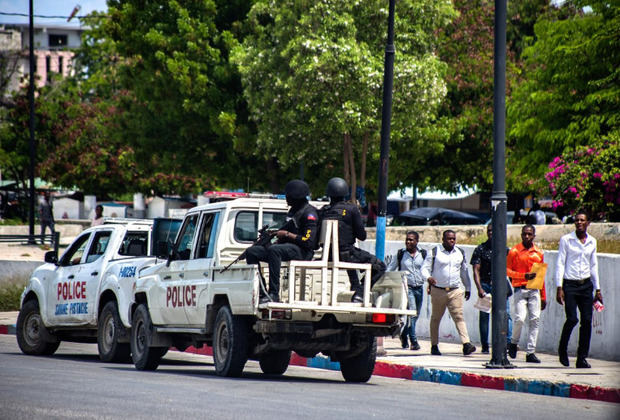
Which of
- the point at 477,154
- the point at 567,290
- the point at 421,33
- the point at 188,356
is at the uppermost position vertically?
the point at 421,33

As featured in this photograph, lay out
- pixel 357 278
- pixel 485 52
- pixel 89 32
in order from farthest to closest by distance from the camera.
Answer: pixel 89 32 → pixel 485 52 → pixel 357 278

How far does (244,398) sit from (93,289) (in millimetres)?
6371

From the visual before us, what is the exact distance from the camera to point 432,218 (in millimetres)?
45938

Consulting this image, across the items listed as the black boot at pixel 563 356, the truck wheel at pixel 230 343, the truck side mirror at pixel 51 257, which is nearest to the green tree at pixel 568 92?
the black boot at pixel 563 356

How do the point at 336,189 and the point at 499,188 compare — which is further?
A: the point at 499,188

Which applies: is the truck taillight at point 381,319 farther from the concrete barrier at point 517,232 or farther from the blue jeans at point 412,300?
the concrete barrier at point 517,232

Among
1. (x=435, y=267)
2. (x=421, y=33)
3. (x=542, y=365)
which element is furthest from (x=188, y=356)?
(x=421, y=33)

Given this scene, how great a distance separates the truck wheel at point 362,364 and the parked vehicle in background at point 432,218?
31.3 metres

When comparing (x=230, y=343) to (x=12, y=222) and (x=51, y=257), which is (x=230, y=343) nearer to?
(x=51, y=257)

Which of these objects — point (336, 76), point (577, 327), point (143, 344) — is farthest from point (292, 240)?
point (336, 76)

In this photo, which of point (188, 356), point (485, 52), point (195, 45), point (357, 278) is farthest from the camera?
point (485, 52)

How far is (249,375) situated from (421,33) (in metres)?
20.2

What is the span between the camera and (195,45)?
3572 cm

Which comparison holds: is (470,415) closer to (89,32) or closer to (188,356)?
(188,356)
